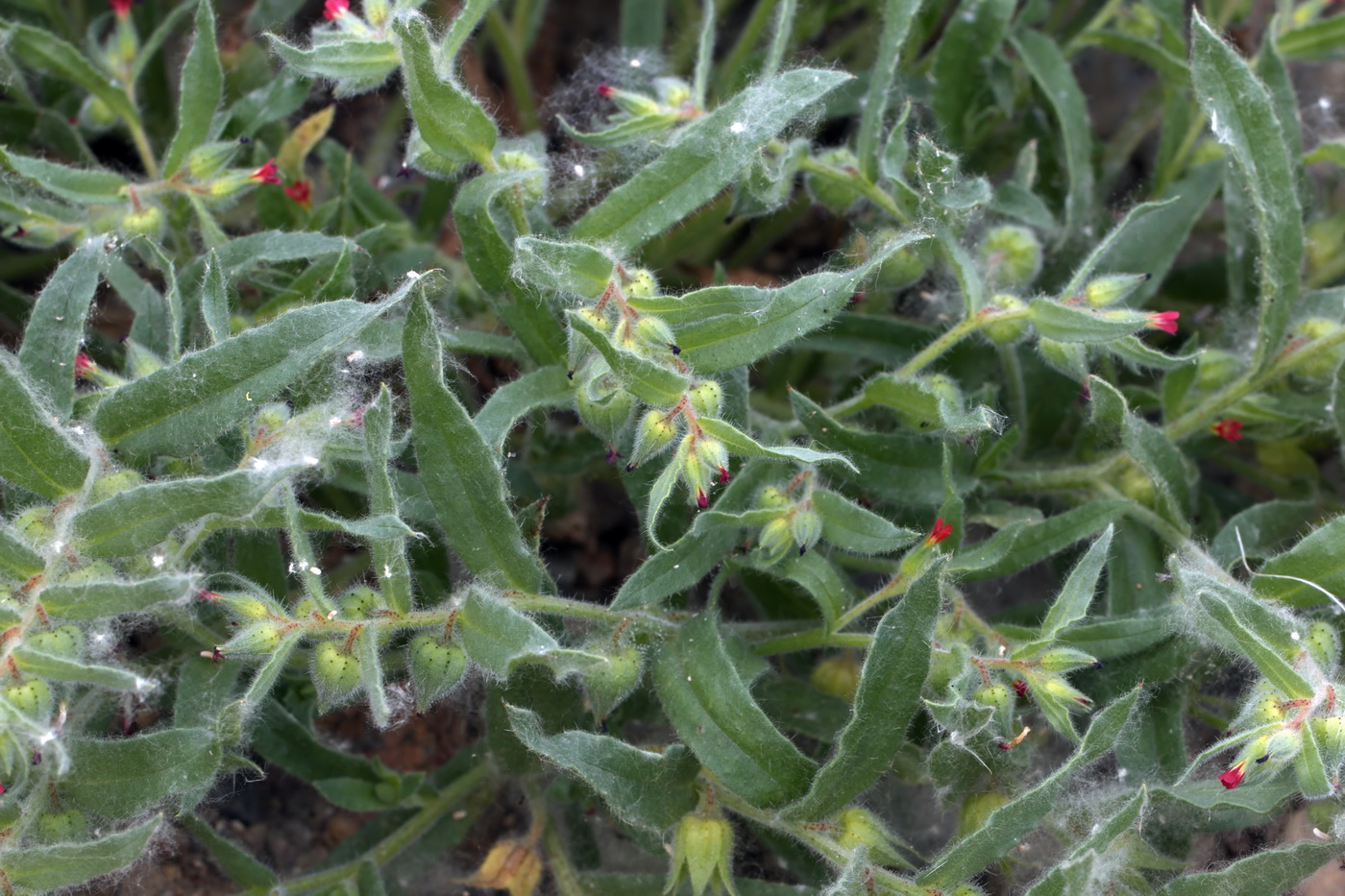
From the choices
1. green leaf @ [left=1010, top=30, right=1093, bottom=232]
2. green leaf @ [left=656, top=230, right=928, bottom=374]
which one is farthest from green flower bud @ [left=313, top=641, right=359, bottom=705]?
green leaf @ [left=1010, top=30, right=1093, bottom=232]

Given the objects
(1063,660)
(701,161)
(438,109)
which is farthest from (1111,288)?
(438,109)

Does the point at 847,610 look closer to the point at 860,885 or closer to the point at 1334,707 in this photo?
the point at 860,885

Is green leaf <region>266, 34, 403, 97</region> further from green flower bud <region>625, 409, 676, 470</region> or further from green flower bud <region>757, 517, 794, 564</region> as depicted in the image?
green flower bud <region>757, 517, 794, 564</region>

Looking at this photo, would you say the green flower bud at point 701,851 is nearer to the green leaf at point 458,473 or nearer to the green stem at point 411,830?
the green leaf at point 458,473

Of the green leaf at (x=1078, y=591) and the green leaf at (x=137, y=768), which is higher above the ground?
the green leaf at (x=1078, y=591)

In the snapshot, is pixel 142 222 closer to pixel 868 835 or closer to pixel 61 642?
pixel 61 642

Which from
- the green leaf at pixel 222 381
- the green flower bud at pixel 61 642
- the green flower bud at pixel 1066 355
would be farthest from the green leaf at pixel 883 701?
the green flower bud at pixel 61 642

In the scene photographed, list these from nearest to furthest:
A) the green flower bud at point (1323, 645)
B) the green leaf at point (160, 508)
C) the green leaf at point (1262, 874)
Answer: the green leaf at point (160, 508), the green leaf at point (1262, 874), the green flower bud at point (1323, 645)
